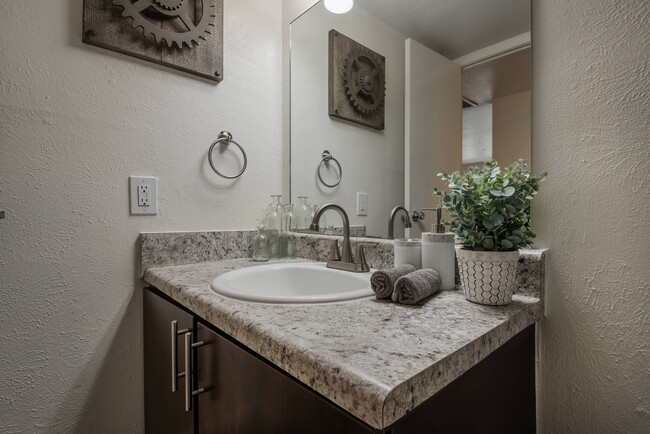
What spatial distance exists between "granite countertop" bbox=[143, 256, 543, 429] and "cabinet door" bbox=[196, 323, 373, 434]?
0.07 ft

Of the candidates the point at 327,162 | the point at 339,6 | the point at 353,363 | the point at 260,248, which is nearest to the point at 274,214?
the point at 260,248

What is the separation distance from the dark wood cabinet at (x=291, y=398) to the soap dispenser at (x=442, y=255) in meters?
0.18

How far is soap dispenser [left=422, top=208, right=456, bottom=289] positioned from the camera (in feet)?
2.53

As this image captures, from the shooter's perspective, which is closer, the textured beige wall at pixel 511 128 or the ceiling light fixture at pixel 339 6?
the textured beige wall at pixel 511 128

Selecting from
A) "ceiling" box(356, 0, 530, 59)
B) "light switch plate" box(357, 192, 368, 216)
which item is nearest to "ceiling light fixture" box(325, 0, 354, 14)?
"ceiling" box(356, 0, 530, 59)

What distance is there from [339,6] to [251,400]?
1.32 metres

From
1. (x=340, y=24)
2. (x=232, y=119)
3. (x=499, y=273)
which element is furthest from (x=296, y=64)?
(x=499, y=273)

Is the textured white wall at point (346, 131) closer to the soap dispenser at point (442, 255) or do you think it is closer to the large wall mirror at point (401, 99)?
the large wall mirror at point (401, 99)

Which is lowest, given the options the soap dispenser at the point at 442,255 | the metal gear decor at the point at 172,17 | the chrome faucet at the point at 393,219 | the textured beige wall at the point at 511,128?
the soap dispenser at the point at 442,255

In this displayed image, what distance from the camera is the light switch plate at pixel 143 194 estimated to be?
103cm

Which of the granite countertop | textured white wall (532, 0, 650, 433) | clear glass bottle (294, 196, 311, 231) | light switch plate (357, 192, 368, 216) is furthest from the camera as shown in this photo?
clear glass bottle (294, 196, 311, 231)

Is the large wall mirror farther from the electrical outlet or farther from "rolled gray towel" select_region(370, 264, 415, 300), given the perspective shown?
the electrical outlet

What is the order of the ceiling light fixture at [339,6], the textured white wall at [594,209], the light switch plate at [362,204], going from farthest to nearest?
the ceiling light fixture at [339,6]
the light switch plate at [362,204]
the textured white wall at [594,209]

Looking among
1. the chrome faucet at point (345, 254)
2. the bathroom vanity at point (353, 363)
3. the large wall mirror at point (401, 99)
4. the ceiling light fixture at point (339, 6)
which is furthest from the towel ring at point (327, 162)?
the bathroom vanity at point (353, 363)
